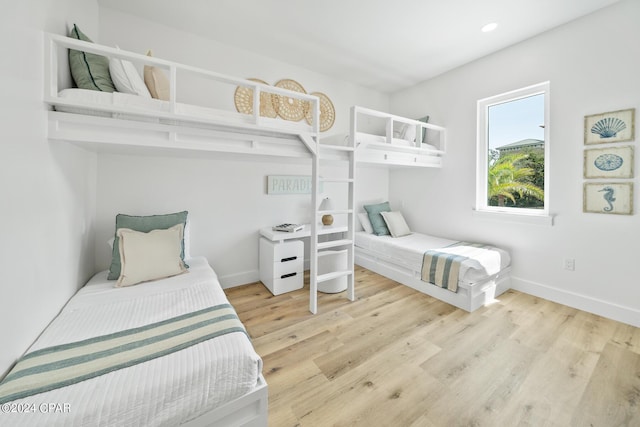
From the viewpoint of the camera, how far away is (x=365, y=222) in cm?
→ 366

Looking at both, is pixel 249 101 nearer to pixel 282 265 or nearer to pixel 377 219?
pixel 282 265

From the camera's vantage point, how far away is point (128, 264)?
179 centimetres

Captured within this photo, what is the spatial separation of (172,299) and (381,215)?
2.81m

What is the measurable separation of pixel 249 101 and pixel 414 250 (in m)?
2.57

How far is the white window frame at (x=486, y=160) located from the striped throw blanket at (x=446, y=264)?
20.2 inches

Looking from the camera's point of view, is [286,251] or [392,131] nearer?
[286,251]

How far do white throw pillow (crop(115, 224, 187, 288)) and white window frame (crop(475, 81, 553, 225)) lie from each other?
334cm

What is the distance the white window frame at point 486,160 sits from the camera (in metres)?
2.54

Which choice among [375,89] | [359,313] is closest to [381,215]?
[359,313]

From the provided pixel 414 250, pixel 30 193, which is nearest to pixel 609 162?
pixel 414 250

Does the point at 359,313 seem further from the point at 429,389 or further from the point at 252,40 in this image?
the point at 252,40

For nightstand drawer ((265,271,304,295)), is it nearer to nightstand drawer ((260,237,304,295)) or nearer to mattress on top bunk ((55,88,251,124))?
nightstand drawer ((260,237,304,295))

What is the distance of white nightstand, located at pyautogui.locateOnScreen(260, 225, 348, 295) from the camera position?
8.46ft

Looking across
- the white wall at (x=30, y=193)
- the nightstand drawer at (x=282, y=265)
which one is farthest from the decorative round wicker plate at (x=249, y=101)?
the nightstand drawer at (x=282, y=265)
